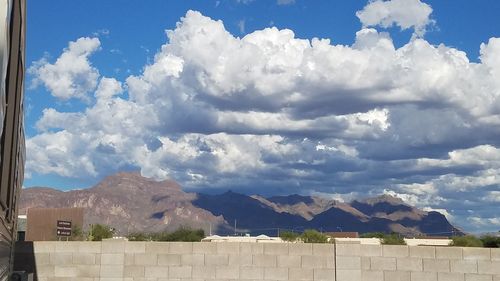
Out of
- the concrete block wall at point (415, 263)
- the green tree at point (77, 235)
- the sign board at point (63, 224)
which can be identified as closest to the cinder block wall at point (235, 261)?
the concrete block wall at point (415, 263)

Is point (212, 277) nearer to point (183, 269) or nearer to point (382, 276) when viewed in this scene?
point (183, 269)

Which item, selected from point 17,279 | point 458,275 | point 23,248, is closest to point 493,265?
point 458,275

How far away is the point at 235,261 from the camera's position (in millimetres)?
15969

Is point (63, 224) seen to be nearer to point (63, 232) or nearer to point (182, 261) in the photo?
point (63, 232)

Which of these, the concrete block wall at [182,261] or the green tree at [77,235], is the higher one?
the green tree at [77,235]

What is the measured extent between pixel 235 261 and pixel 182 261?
1370mm

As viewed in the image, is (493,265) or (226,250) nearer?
(493,265)

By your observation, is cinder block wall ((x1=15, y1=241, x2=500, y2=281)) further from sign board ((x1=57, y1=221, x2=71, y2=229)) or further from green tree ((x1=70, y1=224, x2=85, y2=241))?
sign board ((x1=57, y1=221, x2=71, y2=229))

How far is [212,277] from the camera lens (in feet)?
52.5

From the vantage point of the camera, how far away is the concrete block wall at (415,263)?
48.1 ft

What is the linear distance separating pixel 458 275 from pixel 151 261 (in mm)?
7586

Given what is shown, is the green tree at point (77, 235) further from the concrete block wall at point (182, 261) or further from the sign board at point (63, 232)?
the concrete block wall at point (182, 261)

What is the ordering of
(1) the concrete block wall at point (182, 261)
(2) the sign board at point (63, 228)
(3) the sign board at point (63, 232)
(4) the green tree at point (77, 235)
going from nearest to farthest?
(1) the concrete block wall at point (182, 261) → (4) the green tree at point (77, 235) → (3) the sign board at point (63, 232) → (2) the sign board at point (63, 228)

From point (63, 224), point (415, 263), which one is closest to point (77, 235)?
point (63, 224)
